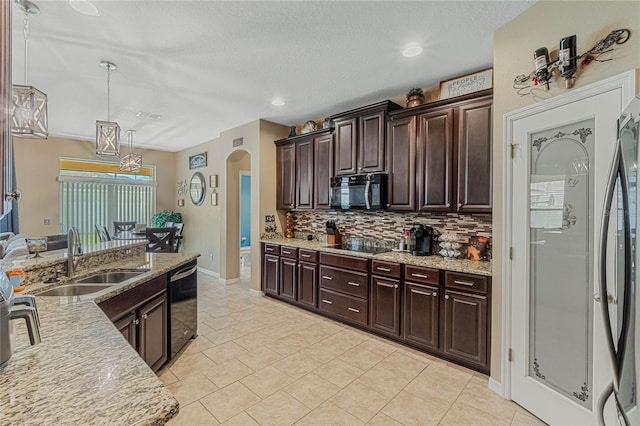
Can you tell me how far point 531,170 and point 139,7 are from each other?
305 centimetres

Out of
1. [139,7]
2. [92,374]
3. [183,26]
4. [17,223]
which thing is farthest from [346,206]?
[17,223]

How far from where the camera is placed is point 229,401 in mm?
2223

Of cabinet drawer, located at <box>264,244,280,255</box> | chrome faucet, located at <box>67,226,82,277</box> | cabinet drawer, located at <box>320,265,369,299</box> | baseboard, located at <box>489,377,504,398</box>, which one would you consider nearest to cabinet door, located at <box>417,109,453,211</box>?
cabinet drawer, located at <box>320,265,369,299</box>

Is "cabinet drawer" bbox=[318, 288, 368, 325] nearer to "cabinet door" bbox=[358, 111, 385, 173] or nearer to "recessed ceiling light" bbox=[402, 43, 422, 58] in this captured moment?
"cabinet door" bbox=[358, 111, 385, 173]

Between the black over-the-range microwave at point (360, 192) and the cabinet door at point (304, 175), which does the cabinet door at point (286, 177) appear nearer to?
the cabinet door at point (304, 175)

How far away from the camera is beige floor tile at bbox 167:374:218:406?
2.25 meters

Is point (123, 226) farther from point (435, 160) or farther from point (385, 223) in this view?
point (435, 160)

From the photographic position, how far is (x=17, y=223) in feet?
16.5

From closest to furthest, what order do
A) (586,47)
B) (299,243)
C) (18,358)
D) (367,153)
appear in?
(18,358), (586,47), (367,153), (299,243)

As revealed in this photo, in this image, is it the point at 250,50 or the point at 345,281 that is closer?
the point at 250,50

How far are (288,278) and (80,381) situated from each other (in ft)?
11.6

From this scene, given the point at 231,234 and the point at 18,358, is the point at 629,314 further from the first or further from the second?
the point at 231,234

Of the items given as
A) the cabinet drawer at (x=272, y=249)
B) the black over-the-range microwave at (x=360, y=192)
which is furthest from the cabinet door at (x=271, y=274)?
the black over-the-range microwave at (x=360, y=192)

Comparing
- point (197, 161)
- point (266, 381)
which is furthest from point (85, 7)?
point (197, 161)
